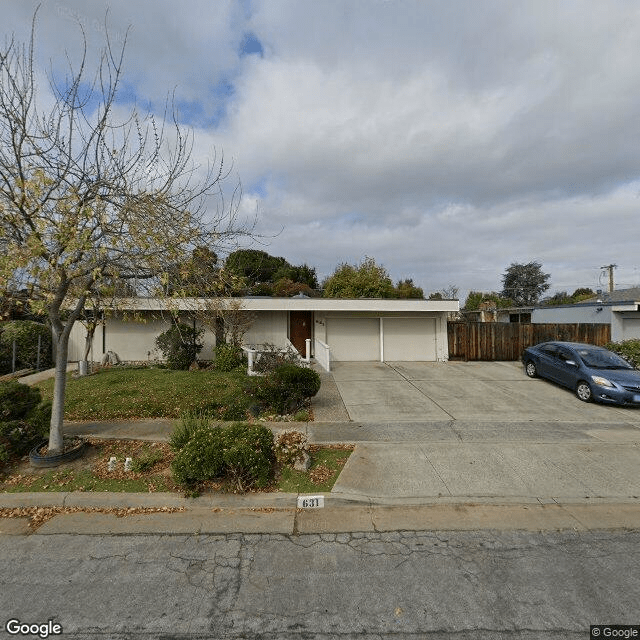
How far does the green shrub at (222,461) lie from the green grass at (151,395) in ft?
9.04

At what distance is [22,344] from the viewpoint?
12.2 meters

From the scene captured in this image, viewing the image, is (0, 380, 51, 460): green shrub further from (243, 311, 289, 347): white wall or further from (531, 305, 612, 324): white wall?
(531, 305, 612, 324): white wall

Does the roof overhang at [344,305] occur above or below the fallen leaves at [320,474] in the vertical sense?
above

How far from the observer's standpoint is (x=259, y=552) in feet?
10.7

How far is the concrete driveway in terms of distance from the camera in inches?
294

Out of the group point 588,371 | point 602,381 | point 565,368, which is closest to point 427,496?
point 602,381

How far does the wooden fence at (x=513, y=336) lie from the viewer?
1513cm

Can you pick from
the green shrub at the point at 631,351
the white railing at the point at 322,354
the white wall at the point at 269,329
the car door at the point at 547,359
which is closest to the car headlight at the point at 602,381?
the car door at the point at 547,359

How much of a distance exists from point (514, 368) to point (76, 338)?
16.8 m

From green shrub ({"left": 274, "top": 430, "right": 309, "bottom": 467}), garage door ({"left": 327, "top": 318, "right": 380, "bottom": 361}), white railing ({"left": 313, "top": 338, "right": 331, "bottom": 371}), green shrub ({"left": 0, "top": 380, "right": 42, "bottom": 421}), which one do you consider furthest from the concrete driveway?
green shrub ({"left": 0, "top": 380, "right": 42, "bottom": 421})

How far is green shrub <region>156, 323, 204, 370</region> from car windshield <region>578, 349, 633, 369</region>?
469 inches

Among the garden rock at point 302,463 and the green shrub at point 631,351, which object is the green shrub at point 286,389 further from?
the green shrub at point 631,351

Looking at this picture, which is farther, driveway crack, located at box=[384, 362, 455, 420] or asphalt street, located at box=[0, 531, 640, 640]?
driveway crack, located at box=[384, 362, 455, 420]

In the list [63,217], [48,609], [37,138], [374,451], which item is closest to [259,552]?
[48,609]
